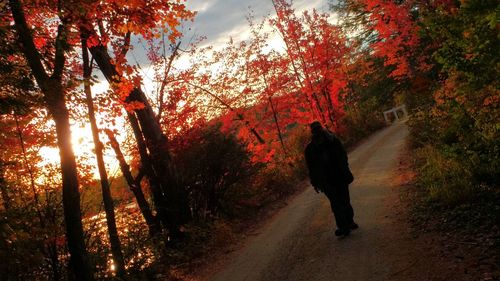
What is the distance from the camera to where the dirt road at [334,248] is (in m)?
5.06

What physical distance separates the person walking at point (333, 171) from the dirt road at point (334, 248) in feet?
1.38

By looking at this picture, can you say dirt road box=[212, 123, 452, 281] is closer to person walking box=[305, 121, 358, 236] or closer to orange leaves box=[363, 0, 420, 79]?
person walking box=[305, 121, 358, 236]

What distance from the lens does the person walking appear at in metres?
6.53

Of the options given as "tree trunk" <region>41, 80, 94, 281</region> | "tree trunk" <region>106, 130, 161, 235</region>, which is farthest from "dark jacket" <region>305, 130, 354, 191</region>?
"tree trunk" <region>106, 130, 161, 235</region>

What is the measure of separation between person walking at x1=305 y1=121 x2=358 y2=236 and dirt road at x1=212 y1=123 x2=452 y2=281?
1.38 ft

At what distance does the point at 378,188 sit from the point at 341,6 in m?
29.7

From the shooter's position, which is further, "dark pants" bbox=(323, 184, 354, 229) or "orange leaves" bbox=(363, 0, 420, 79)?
"orange leaves" bbox=(363, 0, 420, 79)

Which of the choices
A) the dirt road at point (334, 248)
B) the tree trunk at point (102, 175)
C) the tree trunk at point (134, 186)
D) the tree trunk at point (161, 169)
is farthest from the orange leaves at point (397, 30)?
the tree trunk at point (102, 175)

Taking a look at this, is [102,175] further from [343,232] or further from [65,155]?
[343,232]

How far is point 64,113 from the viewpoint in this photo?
275 inches

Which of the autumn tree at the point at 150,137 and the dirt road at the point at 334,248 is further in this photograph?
the autumn tree at the point at 150,137

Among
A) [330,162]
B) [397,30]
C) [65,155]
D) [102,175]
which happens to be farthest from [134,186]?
[397,30]

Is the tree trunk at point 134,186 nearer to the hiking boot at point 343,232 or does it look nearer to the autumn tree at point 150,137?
the autumn tree at point 150,137

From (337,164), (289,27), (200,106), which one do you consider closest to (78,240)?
(337,164)
